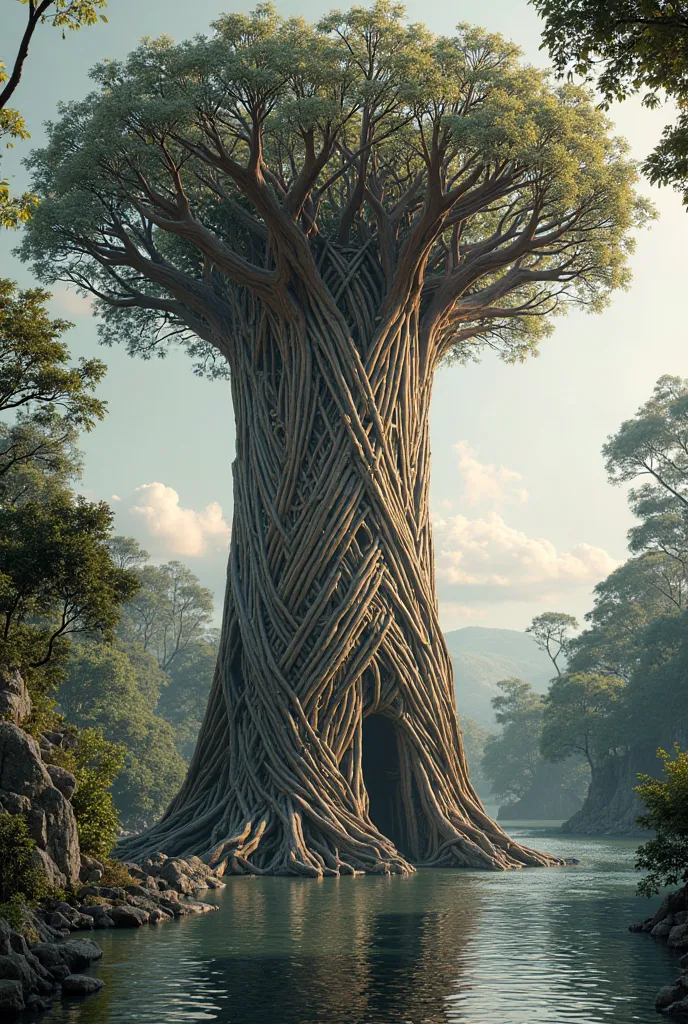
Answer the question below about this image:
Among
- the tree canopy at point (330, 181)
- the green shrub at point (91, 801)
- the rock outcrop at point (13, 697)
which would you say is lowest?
the green shrub at point (91, 801)

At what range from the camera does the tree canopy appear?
1828 centimetres

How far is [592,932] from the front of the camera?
11.9m

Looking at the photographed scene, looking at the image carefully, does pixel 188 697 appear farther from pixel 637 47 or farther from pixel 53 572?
pixel 637 47

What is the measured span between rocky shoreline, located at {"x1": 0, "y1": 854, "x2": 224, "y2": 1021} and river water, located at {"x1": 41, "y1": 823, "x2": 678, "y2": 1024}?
0.80 feet

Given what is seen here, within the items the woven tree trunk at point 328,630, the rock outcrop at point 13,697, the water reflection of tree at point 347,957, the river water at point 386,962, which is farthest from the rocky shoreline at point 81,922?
the woven tree trunk at point 328,630

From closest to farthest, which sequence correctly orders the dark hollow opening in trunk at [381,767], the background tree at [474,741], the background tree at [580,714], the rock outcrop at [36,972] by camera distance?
the rock outcrop at [36,972], the dark hollow opening in trunk at [381,767], the background tree at [580,714], the background tree at [474,741]

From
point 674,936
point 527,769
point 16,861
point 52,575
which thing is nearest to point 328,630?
point 52,575

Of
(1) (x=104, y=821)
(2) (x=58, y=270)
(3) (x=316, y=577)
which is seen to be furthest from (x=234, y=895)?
(2) (x=58, y=270)

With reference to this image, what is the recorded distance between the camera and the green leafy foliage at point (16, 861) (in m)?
10.9

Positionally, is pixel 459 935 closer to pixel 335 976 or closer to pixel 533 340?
pixel 335 976

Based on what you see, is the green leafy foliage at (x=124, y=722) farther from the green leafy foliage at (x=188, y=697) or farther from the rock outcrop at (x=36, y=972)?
the rock outcrop at (x=36, y=972)

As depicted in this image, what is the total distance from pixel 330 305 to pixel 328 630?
587 centimetres

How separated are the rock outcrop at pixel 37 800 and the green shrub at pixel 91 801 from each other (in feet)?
4.28

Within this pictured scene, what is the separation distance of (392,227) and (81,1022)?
54.2 ft
